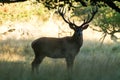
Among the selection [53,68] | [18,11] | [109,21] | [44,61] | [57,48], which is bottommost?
[18,11]

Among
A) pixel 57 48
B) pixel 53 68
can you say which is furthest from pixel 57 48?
pixel 53 68

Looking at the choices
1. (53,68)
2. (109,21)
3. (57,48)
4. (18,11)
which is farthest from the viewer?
(18,11)

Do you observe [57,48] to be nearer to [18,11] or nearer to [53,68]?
[53,68]

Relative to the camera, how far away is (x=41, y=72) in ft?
35.6

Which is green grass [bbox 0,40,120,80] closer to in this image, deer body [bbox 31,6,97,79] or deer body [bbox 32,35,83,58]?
deer body [bbox 31,6,97,79]

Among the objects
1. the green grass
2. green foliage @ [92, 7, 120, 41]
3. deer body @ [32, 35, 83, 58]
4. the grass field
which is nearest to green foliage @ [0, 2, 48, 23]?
the grass field

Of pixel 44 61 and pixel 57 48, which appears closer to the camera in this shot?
pixel 57 48

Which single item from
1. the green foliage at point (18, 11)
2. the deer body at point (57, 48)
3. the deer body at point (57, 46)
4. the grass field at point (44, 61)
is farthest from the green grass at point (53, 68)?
the green foliage at point (18, 11)

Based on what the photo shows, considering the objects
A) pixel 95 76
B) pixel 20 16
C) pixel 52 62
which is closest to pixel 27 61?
pixel 52 62

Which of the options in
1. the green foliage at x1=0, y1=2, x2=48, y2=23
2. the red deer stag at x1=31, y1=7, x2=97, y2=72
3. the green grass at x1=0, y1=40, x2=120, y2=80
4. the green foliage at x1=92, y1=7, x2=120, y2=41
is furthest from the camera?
the green foliage at x1=0, y1=2, x2=48, y2=23

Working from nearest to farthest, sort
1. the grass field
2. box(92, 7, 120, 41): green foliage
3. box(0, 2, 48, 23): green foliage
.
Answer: the grass field
box(92, 7, 120, 41): green foliage
box(0, 2, 48, 23): green foliage

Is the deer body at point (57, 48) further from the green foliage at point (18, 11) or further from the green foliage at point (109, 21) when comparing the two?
the green foliage at point (18, 11)

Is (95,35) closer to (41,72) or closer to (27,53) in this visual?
(27,53)

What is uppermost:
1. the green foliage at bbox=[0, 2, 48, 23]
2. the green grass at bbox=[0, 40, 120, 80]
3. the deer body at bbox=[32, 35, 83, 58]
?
the deer body at bbox=[32, 35, 83, 58]
